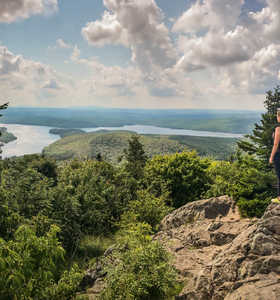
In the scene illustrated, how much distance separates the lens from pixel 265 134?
1848cm

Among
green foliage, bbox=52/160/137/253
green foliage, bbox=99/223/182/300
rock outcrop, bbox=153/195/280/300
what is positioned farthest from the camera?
green foliage, bbox=52/160/137/253

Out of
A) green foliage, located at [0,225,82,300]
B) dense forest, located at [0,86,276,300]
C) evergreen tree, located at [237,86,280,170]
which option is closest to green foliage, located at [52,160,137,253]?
dense forest, located at [0,86,276,300]

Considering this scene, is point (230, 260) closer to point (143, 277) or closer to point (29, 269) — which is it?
point (143, 277)

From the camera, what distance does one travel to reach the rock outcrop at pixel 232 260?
6081 millimetres

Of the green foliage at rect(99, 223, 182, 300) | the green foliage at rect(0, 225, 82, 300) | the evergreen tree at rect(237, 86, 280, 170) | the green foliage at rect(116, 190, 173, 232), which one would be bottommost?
the green foliage at rect(116, 190, 173, 232)

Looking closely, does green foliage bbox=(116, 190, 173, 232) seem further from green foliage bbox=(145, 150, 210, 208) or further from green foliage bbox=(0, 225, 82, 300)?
green foliage bbox=(0, 225, 82, 300)

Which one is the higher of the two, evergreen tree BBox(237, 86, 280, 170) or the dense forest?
evergreen tree BBox(237, 86, 280, 170)

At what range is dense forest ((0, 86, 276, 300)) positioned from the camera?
21.9 ft

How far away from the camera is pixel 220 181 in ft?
66.9

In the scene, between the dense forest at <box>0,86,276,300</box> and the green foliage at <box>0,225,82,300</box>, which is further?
the dense forest at <box>0,86,276,300</box>

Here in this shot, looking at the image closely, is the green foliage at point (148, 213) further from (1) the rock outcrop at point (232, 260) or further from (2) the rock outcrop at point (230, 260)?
(1) the rock outcrop at point (232, 260)

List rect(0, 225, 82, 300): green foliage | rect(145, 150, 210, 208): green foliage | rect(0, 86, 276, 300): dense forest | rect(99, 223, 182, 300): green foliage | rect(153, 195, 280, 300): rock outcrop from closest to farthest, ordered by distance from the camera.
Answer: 1. rect(0, 225, 82, 300): green foliage
2. rect(153, 195, 280, 300): rock outcrop
3. rect(0, 86, 276, 300): dense forest
4. rect(99, 223, 182, 300): green foliage
5. rect(145, 150, 210, 208): green foliage

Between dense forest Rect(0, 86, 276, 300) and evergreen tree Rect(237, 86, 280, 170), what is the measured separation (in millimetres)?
122

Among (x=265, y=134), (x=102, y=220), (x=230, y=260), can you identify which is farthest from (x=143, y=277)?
(x=265, y=134)
